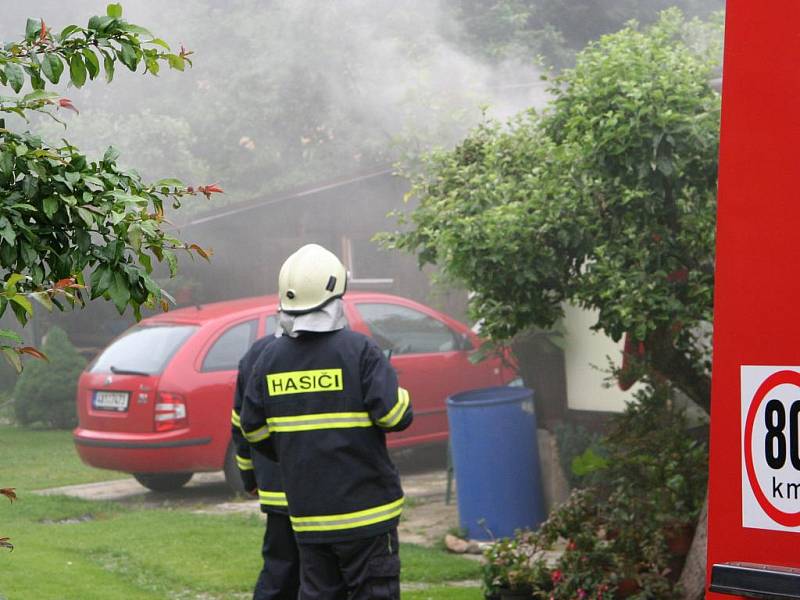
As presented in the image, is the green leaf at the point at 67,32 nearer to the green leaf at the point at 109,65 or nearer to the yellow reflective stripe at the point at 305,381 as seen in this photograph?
the green leaf at the point at 109,65

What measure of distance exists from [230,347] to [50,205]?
8320 mm

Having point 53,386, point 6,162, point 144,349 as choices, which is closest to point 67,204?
point 6,162

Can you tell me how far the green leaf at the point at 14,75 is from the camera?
2.51 meters

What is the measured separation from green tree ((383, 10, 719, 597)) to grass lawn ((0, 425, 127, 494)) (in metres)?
6.98

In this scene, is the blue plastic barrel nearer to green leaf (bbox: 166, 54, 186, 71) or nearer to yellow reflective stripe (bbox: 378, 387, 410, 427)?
yellow reflective stripe (bbox: 378, 387, 410, 427)

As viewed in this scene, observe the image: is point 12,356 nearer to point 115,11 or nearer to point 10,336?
point 10,336

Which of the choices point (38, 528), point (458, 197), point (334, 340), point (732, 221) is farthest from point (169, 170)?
point (732, 221)

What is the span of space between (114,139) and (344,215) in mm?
3558

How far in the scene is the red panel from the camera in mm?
2219

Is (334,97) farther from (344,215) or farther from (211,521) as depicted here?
(211,521)

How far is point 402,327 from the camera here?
1146cm

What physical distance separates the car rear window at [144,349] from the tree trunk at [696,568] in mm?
5692

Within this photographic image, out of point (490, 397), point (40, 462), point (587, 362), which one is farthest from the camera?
point (40, 462)

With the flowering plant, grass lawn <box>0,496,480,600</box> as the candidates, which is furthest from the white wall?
the flowering plant
